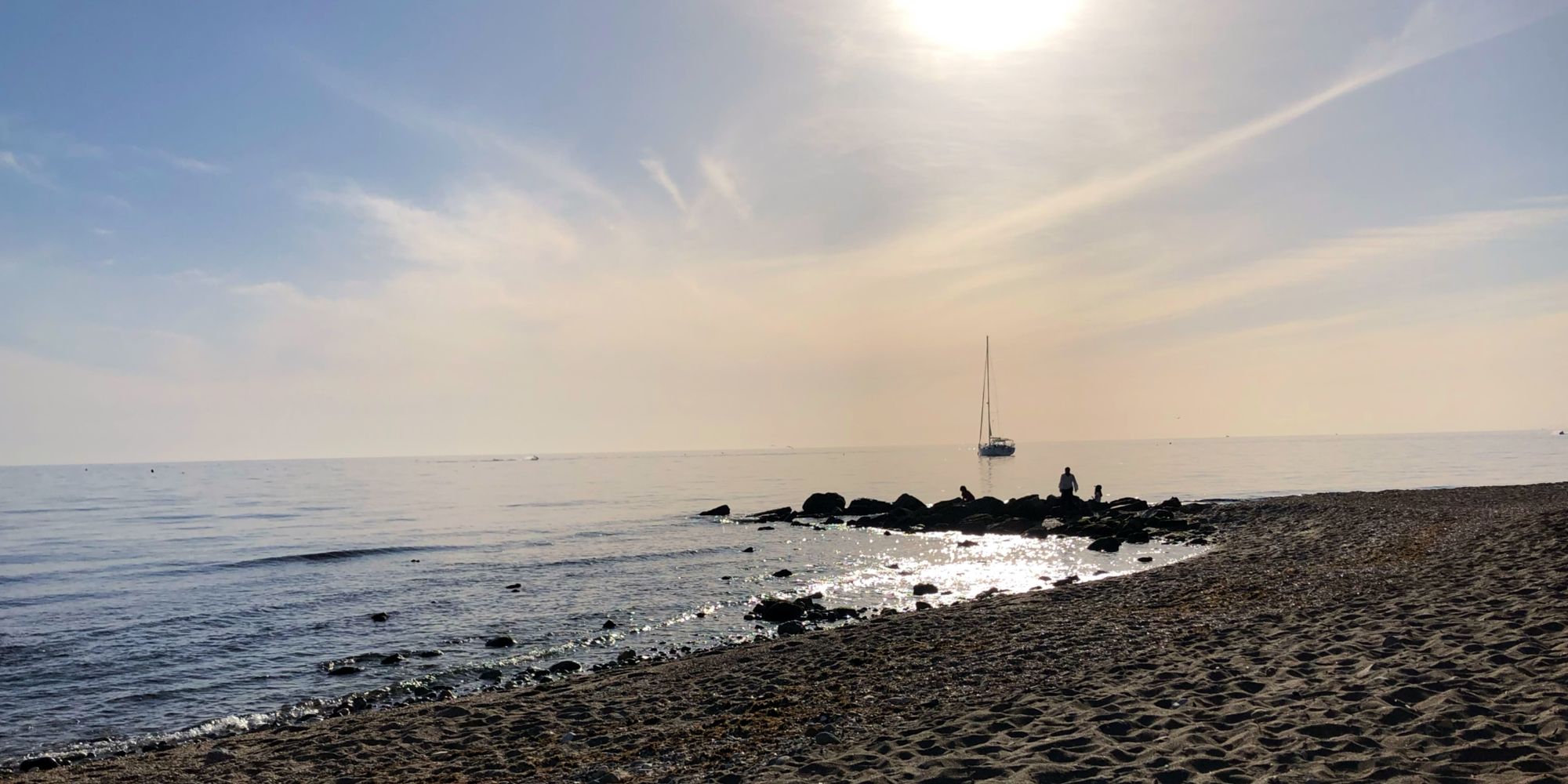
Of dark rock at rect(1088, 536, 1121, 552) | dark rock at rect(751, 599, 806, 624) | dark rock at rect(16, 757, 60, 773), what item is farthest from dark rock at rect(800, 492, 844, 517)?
dark rock at rect(16, 757, 60, 773)

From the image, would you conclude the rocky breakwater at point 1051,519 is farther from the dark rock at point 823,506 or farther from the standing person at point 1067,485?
the standing person at point 1067,485

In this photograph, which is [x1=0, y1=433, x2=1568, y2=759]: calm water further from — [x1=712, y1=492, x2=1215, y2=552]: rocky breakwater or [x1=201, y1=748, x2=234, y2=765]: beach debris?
[x1=201, y1=748, x2=234, y2=765]: beach debris

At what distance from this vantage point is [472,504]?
7606 cm

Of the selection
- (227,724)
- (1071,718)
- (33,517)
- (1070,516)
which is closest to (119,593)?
(227,724)

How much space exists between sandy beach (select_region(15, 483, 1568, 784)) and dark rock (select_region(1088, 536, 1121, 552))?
41.9ft

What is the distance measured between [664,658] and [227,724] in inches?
308

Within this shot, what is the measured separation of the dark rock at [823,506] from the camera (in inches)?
2127

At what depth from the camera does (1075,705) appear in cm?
1014

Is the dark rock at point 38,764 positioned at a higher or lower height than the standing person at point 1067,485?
lower

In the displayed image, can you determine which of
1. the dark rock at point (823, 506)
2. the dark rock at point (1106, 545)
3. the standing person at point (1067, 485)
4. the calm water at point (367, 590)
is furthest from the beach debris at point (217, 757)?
the dark rock at point (823, 506)

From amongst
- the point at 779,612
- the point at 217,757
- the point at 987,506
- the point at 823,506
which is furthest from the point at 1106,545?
the point at 217,757

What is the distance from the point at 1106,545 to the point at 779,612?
651 inches

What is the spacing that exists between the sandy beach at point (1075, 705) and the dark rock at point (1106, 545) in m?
12.8

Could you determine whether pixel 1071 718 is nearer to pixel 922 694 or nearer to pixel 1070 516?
pixel 922 694
